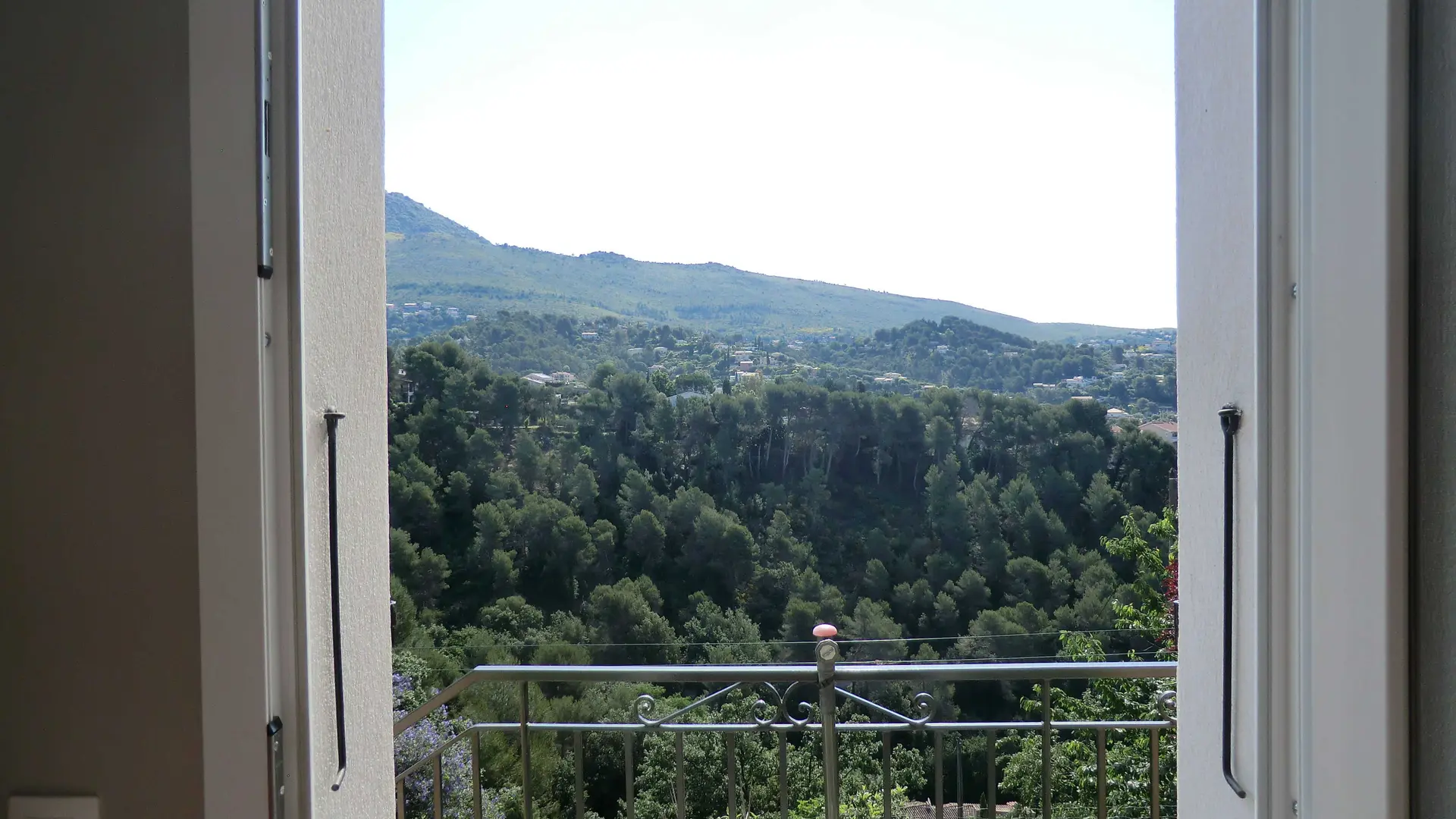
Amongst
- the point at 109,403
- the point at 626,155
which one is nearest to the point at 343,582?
the point at 109,403

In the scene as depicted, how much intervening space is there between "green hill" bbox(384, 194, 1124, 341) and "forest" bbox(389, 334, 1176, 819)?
1.85ft

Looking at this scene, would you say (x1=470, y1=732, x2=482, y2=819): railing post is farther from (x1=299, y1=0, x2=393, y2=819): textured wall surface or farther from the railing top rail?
(x1=299, y1=0, x2=393, y2=819): textured wall surface

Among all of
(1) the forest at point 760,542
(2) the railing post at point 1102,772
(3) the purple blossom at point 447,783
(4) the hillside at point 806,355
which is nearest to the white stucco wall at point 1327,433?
(2) the railing post at point 1102,772

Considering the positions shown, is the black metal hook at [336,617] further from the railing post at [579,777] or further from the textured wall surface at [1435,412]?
the railing post at [579,777]

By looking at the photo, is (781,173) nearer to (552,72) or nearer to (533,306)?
(552,72)

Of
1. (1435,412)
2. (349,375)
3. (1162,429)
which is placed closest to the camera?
(1435,412)

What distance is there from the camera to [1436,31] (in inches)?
21.3

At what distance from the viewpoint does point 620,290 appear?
27.1ft

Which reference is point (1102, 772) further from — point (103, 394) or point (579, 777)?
point (103, 394)

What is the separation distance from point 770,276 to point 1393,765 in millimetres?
8204

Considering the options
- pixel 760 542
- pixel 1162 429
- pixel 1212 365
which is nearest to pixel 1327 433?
pixel 1212 365

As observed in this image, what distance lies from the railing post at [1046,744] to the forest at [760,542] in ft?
10.0

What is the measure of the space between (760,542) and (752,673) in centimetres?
541

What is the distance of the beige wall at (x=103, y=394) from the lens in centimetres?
74
